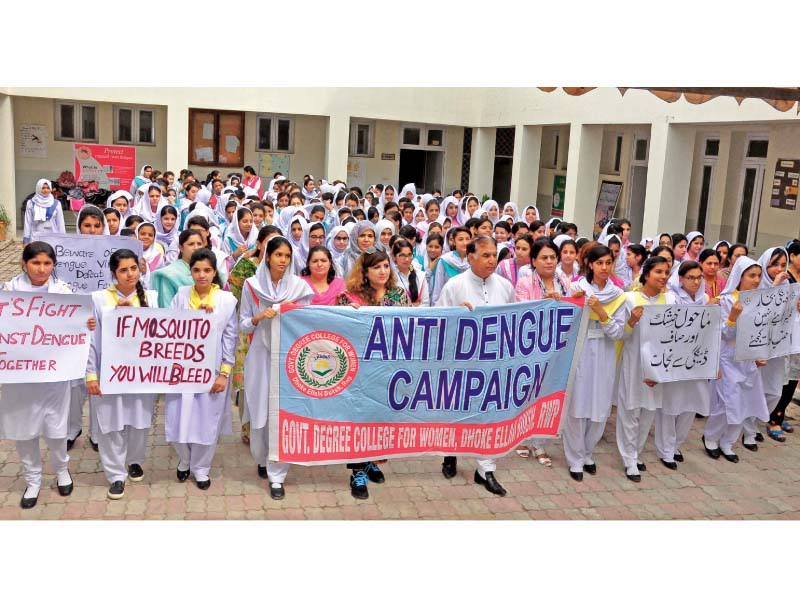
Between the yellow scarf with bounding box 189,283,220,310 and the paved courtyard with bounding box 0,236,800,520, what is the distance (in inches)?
50.5

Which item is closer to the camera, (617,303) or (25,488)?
(25,488)

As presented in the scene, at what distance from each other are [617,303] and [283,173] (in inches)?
661

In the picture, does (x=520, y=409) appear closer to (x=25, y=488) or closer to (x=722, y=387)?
(x=722, y=387)

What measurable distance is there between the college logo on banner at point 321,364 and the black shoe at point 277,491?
72cm

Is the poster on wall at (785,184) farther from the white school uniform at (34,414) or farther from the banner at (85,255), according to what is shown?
the white school uniform at (34,414)

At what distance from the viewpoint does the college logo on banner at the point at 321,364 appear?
16.3 feet

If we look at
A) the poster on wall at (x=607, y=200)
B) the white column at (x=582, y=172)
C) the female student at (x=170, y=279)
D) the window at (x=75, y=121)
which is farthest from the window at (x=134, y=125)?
the female student at (x=170, y=279)

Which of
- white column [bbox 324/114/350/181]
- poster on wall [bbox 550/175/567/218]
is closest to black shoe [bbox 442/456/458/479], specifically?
white column [bbox 324/114/350/181]

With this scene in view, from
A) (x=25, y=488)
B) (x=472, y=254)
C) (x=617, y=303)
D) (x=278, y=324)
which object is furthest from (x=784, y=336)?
(x=25, y=488)

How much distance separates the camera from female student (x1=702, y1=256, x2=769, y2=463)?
20.7ft

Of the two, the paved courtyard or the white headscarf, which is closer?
the paved courtyard

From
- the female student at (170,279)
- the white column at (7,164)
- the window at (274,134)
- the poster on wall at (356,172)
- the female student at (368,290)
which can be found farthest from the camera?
the poster on wall at (356,172)

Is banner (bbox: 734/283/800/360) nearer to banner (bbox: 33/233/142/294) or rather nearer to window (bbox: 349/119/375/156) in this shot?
banner (bbox: 33/233/142/294)

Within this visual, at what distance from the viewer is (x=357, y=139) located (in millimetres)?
21844
